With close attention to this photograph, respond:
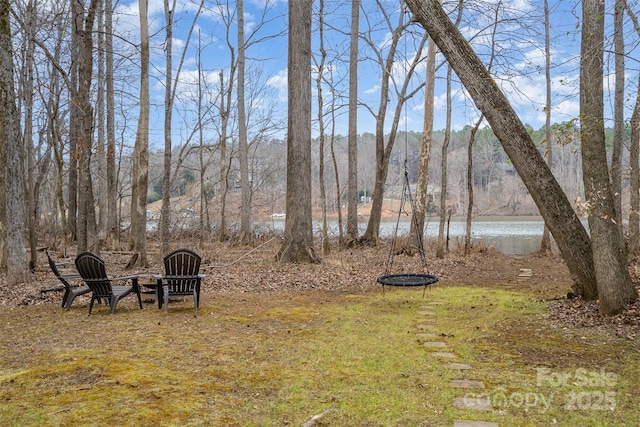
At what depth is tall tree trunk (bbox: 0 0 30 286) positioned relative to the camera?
7.36 metres

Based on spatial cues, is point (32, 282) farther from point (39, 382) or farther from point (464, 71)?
point (464, 71)

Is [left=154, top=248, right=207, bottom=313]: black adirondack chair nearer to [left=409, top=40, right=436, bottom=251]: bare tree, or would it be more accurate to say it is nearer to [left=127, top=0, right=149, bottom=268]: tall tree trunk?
[left=127, top=0, right=149, bottom=268]: tall tree trunk

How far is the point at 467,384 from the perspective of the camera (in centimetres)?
333

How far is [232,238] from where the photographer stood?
15.6 meters

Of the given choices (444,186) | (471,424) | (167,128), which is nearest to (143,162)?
(167,128)

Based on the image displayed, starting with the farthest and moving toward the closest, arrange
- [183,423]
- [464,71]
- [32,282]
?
[32,282] < [464,71] < [183,423]

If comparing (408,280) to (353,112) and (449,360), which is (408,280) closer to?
(449,360)

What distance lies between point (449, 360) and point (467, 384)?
589mm

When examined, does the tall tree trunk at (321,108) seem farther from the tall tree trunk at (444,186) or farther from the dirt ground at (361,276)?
the tall tree trunk at (444,186)

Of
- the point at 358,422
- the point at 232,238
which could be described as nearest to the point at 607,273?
the point at 358,422

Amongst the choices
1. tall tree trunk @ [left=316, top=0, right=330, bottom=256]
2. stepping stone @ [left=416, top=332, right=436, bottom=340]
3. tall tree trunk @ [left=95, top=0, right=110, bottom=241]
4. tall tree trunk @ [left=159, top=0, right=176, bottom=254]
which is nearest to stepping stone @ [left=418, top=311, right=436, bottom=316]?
stepping stone @ [left=416, top=332, right=436, bottom=340]

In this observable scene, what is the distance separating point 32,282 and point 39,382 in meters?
5.11

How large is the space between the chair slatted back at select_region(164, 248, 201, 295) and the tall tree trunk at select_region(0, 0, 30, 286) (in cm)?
318

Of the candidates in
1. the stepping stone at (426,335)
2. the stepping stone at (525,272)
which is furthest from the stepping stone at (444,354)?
the stepping stone at (525,272)
